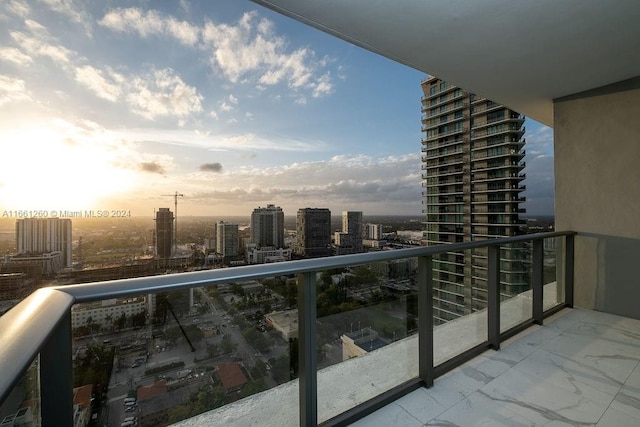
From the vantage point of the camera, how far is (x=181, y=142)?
9820 mm

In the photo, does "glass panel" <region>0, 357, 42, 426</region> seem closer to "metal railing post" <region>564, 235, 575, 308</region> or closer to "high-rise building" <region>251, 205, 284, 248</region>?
"high-rise building" <region>251, 205, 284, 248</region>

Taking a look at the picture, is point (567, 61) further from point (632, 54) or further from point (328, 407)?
point (328, 407)

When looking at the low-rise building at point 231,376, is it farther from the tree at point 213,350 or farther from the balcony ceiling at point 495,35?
the balcony ceiling at point 495,35

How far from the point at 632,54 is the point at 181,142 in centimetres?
1037

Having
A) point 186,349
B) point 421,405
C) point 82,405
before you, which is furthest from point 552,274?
point 82,405

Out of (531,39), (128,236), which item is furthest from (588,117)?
(128,236)

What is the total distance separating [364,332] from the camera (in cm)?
208

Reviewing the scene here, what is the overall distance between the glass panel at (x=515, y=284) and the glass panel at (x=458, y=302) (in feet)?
0.77

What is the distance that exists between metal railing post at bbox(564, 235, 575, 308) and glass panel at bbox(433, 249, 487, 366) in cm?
220

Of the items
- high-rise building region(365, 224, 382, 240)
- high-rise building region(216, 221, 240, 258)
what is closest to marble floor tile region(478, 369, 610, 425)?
high-rise building region(216, 221, 240, 258)

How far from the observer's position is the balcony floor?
76.7 inches

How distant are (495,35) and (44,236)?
6212 millimetres

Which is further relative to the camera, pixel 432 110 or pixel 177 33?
pixel 432 110

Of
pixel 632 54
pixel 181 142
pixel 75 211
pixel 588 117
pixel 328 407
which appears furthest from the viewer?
pixel 181 142
